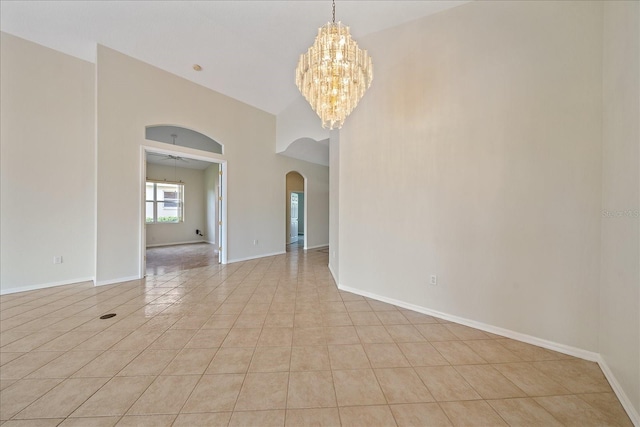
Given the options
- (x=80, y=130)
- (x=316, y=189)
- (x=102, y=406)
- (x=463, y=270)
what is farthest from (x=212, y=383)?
(x=316, y=189)

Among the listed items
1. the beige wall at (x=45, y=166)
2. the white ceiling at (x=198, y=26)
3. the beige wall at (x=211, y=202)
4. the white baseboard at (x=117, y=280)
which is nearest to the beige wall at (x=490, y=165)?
the white ceiling at (x=198, y=26)

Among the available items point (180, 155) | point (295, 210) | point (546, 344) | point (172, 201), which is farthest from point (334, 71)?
point (172, 201)

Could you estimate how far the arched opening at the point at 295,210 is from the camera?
855 centimetres

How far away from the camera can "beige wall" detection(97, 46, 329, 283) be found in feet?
12.2

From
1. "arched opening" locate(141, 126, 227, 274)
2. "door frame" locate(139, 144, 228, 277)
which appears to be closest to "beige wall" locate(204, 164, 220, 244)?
"arched opening" locate(141, 126, 227, 274)

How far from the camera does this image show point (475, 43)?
2.54 m

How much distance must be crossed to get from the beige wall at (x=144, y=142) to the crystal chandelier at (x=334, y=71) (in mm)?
3335

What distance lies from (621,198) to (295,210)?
30.9 feet

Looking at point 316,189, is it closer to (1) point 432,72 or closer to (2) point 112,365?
(1) point 432,72

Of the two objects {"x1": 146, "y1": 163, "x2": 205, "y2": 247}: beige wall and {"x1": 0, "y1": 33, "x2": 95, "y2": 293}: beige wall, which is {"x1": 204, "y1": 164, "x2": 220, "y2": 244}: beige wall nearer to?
{"x1": 146, "y1": 163, "x2": 205, "y2": 247}: beige wall

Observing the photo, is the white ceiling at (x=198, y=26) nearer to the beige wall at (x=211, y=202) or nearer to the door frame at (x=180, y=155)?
the door frame at (x=180, y=155)

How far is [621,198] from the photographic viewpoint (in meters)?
1.68

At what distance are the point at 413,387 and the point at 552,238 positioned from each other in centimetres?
192

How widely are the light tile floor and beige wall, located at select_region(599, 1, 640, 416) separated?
344mm
